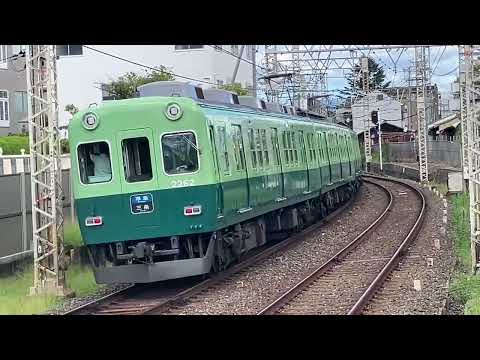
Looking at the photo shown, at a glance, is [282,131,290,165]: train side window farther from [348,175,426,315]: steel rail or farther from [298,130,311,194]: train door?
[348,175,426,315]: steel rail

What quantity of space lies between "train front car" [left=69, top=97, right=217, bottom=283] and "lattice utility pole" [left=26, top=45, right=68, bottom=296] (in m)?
0.45

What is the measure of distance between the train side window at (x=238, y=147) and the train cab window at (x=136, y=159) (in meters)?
1.73

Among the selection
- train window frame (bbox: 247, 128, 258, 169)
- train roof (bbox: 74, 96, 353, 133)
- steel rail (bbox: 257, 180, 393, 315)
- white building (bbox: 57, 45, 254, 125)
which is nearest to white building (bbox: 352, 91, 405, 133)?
white building (bbox: 57, 45, 254, 125)

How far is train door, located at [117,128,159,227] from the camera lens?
10.5 metres

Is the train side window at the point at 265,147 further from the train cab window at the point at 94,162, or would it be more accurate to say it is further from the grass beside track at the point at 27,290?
the train cab window at the point at 94,162

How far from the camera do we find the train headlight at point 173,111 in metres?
10.5

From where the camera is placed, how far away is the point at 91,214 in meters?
10.7

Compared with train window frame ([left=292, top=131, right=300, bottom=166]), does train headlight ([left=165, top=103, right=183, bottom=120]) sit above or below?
above

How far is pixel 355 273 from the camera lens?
1213 centimetres

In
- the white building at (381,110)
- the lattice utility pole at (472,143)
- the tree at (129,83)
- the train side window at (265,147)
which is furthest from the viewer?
the white building at (381,110)

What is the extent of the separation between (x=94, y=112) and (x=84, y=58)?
69.4ft

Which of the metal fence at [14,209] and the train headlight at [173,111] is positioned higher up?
the train headlight at [173,111]

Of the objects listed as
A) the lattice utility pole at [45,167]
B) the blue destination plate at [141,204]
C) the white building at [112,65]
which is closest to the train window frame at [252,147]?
the blue destination plate at [141,204]
